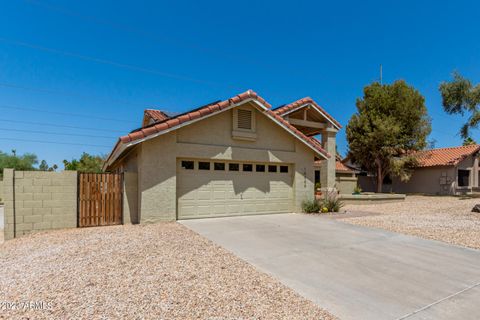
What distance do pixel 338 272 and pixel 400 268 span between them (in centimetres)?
129

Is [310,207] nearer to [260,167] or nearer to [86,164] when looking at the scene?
[260,167]

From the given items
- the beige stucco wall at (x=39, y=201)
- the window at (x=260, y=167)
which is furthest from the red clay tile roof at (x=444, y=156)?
the beige stucco wall at (x=39, y=201)

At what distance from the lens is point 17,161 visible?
41594 mm

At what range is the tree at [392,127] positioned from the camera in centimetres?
2350

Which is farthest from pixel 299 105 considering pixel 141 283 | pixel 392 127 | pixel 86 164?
pixel 86 164

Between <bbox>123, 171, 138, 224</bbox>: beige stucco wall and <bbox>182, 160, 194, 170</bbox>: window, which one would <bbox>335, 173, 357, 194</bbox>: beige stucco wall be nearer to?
<bbox>182, 160, 194, 170</bbox>: window

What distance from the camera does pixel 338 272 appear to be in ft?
15.9

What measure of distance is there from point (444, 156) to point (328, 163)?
52.7ft

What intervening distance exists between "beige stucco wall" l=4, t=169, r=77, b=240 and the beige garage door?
3.52 meters

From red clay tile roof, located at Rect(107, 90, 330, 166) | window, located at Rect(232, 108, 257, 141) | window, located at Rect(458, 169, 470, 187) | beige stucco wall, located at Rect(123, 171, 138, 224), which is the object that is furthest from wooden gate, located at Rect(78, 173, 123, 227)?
window, located at Rect(458, 169, 470, 187)

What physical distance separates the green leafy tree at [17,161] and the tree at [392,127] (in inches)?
1824

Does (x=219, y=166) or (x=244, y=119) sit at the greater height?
(x=244, y=119)

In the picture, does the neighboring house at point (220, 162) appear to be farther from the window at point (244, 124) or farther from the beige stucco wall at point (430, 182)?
the beige stucco wall at point (430, 182)

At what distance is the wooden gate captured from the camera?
29.1 feet
